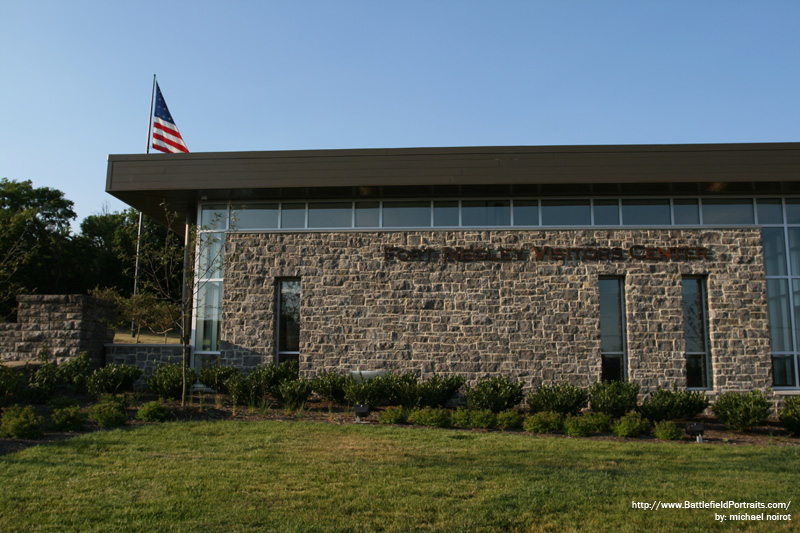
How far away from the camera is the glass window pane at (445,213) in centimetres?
1588

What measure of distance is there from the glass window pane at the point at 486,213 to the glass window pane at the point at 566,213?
3.27 feet

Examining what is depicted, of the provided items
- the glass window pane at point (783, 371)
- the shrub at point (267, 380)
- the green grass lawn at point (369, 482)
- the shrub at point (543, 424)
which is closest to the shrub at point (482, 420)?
the shrub at point (543, 424)

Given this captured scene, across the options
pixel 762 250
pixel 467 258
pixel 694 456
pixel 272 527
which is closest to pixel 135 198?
pixel 467 258

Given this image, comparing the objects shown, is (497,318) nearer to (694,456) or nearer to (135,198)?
(694,456)

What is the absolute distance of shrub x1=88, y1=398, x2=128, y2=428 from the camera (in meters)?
10.2

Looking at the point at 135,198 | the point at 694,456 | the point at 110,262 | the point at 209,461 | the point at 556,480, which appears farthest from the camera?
the point at 110,262

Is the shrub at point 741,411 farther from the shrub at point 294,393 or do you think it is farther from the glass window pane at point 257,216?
the glass window pane at point 257,216

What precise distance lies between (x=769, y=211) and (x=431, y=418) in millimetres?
11066

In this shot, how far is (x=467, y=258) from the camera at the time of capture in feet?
50.5

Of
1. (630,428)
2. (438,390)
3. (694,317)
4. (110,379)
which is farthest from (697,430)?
(110,379)

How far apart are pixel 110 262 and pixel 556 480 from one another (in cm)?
4426

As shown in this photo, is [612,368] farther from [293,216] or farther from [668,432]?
[293,216]

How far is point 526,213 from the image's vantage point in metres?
15.8

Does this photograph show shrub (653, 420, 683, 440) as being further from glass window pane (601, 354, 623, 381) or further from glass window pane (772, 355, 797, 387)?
glass window pane (772, 355, 797, 387)
